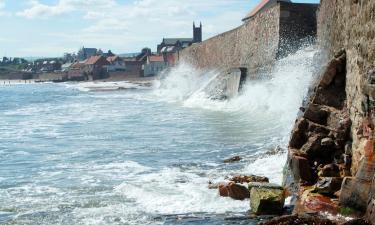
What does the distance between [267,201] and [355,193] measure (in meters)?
1.39

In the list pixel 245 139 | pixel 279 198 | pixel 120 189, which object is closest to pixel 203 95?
pixel 245 139

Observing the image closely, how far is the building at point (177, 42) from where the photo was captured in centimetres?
11693

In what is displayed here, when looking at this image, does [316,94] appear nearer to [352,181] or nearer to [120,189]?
[352,181]

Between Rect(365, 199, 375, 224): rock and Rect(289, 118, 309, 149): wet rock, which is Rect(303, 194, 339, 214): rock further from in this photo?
Rect(289, 118, 309, 149): wet rock

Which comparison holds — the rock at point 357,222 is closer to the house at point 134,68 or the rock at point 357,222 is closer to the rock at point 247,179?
the rock at point 247,179

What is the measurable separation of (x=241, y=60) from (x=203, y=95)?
3314mm

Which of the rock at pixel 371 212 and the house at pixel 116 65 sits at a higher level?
the house at pixel 116 65

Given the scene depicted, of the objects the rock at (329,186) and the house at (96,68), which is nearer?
the rock at (329,186)

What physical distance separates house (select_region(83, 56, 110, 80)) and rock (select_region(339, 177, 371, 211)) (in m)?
104

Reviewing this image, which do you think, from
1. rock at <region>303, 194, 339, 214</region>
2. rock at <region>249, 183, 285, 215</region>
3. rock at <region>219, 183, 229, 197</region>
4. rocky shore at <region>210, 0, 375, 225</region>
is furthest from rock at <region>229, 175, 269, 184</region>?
rock at <region>303, 194, 339, 214</region>

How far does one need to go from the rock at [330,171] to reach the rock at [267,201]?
2.32 feet

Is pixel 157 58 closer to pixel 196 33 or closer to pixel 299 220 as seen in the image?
pixel 196 33

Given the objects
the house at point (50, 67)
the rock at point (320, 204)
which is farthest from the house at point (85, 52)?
the rock at point (320, 204)

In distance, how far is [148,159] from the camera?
13.5 m
